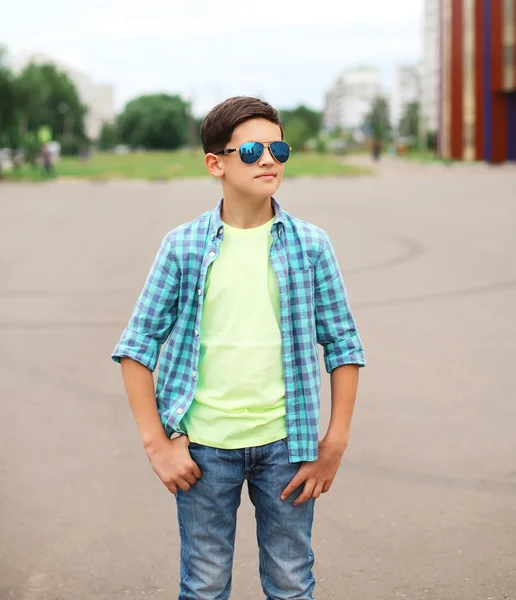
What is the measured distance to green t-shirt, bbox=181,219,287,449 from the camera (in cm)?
238

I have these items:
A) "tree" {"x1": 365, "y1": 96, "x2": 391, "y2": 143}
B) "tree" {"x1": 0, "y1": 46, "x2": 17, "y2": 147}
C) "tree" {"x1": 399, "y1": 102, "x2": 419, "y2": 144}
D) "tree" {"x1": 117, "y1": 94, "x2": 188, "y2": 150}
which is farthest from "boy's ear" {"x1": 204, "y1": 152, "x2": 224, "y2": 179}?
"tree" {"x1": 117, "y1": 94, "x2": 188, "y2": 150}

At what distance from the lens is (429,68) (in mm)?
135250

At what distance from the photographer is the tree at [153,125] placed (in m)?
155

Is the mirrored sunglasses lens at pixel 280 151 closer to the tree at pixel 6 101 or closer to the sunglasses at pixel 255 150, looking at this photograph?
the sunglasses at pixel 255 150

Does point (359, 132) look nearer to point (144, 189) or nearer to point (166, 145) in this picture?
point (166, 145)

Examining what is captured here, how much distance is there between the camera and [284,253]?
239 centimetres

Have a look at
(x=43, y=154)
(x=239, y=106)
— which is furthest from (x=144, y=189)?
(x=239, y=106)

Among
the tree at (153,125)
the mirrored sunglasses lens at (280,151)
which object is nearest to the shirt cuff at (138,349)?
the mirrored sunglasses lens at (280,151)

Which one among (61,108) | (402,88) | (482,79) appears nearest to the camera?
(482,79)

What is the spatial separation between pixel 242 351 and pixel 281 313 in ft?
0.43

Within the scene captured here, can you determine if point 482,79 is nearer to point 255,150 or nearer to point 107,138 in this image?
point 255,150

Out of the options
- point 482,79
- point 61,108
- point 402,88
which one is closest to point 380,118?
point 61,108

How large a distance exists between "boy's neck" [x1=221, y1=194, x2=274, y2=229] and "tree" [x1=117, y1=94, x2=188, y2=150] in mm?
155175

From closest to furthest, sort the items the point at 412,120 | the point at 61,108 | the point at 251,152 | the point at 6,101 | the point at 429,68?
the point at 251,152, the point at 6,101, the point at 61,108, the point at 412,120, the point at 429,68
